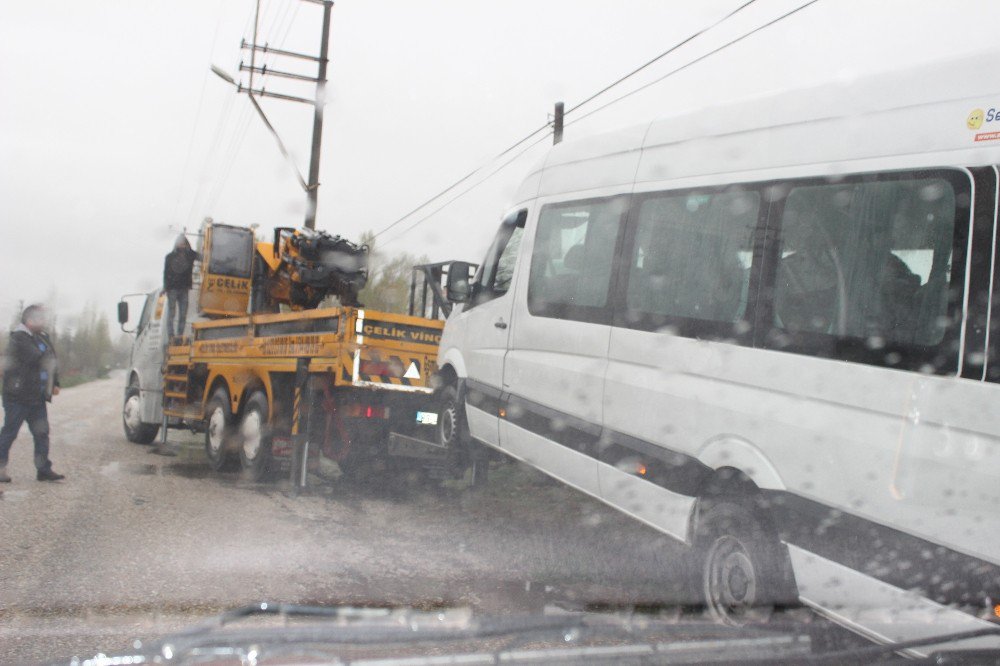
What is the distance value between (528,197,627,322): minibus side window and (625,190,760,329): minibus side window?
10.6 inches

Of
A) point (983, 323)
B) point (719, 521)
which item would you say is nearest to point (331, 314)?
point (719, 521)

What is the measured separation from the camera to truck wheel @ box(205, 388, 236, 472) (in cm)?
1041

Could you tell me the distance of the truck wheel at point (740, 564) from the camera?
4086mm

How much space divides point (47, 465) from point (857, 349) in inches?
314

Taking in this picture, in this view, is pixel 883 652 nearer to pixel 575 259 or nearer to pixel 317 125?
pixel 575 259

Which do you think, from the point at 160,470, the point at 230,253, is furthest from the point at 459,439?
the point at 230,253

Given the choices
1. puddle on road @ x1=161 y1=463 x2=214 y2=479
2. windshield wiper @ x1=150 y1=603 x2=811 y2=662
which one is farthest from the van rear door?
puddle on road @ x1=161 y1=463 x2=214 y2=479

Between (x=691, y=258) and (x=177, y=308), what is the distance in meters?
10.1

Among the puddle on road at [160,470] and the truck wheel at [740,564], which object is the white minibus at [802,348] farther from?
the puddle on road at [160,470]

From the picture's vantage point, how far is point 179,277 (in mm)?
12742

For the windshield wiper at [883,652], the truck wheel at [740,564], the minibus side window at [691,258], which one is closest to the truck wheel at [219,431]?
the minibus side window at [691,258]

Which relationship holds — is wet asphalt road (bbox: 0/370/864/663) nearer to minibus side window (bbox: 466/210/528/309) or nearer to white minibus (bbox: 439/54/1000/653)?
white minibus (bbox: 439/54/1000/653)

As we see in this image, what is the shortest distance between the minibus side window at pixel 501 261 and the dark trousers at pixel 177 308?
7398 mm

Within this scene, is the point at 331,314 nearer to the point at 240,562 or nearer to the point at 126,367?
the point at 240,562
